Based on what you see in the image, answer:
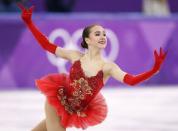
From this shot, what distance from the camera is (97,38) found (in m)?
4.87

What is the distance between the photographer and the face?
15.9 feet

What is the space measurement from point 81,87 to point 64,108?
214mm

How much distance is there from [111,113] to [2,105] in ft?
4.70

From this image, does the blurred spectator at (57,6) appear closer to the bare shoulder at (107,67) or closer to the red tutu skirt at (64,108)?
the red tutu skirt at (64,108)

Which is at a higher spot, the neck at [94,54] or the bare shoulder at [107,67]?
the neck at [94,54]

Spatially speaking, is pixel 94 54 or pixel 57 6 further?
pixel 57 6

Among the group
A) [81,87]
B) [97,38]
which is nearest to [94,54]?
[97,38]

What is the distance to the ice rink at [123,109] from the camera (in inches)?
251

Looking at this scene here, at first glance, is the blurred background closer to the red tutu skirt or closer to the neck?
the red tutu skirt

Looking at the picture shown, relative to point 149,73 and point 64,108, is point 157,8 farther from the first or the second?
point 149,73

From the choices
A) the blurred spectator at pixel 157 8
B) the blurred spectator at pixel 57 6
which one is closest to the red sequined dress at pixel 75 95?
the blurred spectator at pixel 157 8

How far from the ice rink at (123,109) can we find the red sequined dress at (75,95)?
4.22 ft

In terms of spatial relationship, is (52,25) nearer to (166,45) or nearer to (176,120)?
(166,45)

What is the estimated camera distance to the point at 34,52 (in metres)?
9.20
